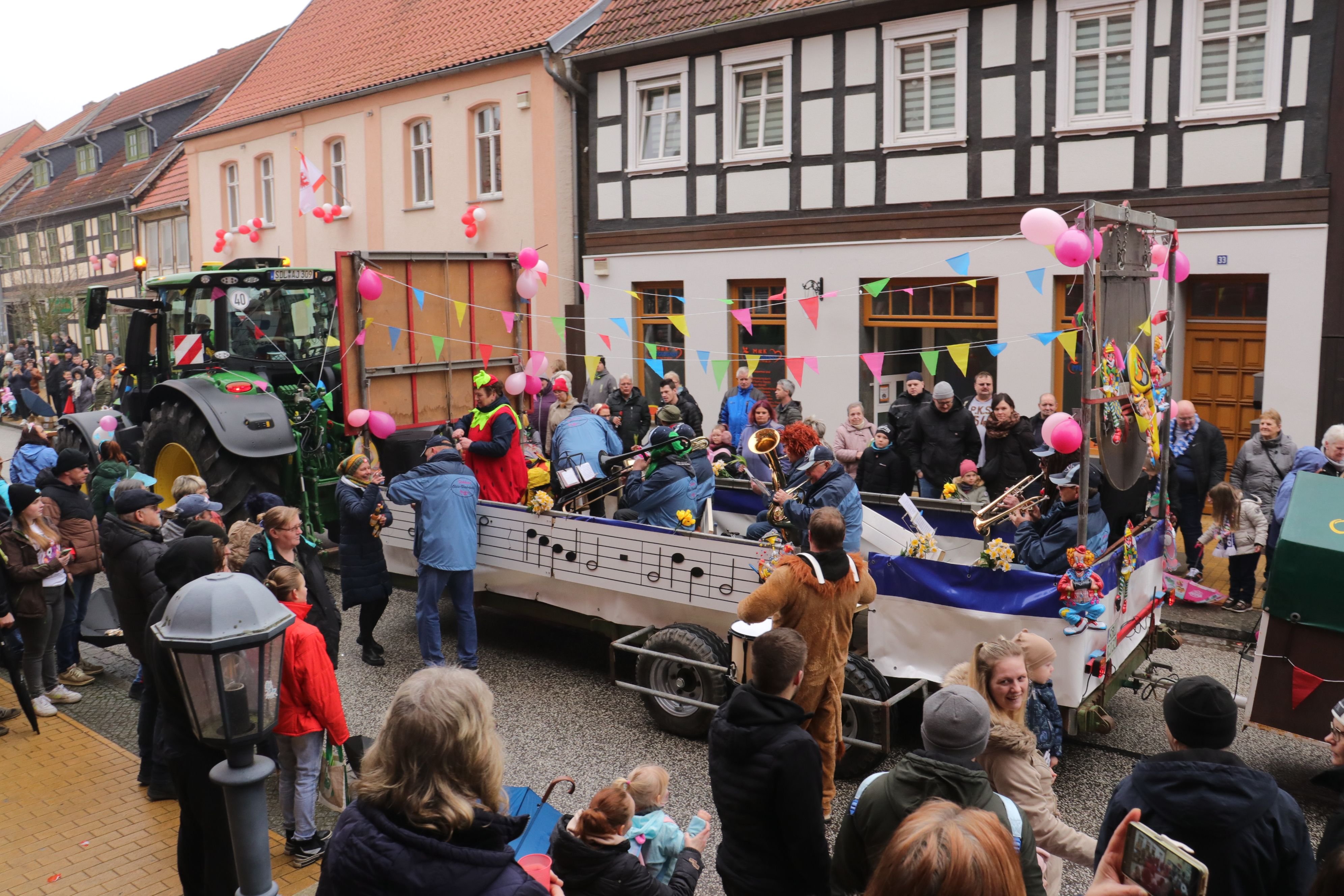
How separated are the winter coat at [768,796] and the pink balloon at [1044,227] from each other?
4.46 metres

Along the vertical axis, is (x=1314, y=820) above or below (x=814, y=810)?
below

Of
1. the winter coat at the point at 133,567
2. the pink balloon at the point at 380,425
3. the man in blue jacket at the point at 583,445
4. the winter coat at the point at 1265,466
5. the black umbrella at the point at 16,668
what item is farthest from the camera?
the pink balloon at the point at 380,425

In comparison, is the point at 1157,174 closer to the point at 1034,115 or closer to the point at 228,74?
the point at 1034,115

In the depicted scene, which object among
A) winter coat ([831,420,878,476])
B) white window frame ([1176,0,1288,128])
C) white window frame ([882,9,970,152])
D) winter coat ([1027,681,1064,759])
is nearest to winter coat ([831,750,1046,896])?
winter coat ([1027,681,1064,759])

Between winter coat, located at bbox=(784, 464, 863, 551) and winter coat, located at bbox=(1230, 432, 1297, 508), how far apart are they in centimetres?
453

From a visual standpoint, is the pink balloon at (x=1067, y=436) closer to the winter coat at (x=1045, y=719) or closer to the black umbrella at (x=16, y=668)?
the winter coat at (x=1045, y=719)

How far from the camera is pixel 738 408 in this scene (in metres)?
12.5

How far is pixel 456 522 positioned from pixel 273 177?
19.1 metres

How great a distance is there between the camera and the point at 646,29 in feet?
53.1

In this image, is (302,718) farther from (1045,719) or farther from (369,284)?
(369,284)

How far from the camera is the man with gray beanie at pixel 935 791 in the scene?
3039mm

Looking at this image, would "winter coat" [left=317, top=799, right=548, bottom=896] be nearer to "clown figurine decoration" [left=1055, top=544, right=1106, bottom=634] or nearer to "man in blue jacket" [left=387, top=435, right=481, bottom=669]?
"clown figurine decoration" [left=1055, top=544, right=1106, bottom=634]

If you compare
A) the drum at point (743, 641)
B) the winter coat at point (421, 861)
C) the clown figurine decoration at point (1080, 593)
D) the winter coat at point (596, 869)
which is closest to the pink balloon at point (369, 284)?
the drum at point (743, 641)

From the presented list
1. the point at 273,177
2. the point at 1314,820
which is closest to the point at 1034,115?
the point at 1314,820
